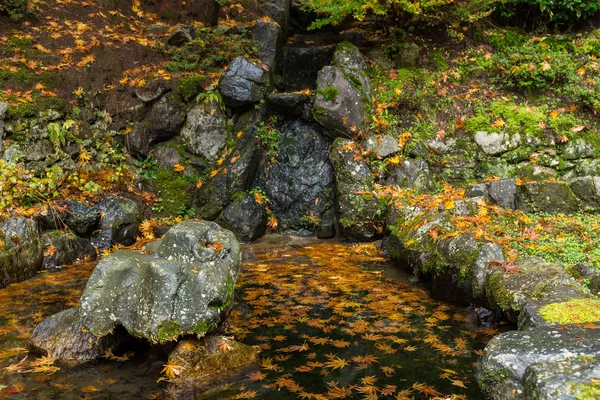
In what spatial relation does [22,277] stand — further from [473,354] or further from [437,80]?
[437,80]

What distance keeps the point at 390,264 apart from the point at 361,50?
6.50 m

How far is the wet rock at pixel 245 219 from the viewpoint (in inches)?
370

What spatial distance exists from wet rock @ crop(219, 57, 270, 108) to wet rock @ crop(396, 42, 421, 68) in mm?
3429

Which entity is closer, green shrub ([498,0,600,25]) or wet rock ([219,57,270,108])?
wet rock ([219,57,270,108])

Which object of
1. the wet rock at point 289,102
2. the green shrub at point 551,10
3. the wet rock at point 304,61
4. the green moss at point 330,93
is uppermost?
the green shrub at point 551,10

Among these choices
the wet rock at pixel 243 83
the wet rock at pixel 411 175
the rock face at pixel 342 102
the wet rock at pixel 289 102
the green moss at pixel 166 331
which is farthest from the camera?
the wet rock at pixel 243 83

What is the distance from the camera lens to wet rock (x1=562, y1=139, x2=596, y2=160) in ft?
30.8

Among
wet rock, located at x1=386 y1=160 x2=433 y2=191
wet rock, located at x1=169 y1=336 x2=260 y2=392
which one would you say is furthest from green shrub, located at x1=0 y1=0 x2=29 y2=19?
wet rock, located at x1=169 y1=336 x2=260 y2=392

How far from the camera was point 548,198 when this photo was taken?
829 cm

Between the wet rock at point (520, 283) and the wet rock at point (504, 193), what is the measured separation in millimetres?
2991

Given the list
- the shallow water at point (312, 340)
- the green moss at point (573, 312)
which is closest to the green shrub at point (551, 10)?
the shallow water at point (312, 340)

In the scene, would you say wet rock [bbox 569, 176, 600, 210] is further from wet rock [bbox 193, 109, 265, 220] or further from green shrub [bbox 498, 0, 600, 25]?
wet rock [bbox 193, 109, 265, 220]

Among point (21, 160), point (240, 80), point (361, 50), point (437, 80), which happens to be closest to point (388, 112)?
point (437, 80)

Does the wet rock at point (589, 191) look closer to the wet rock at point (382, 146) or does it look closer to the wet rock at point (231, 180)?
the wet rock at point (382, 146)
